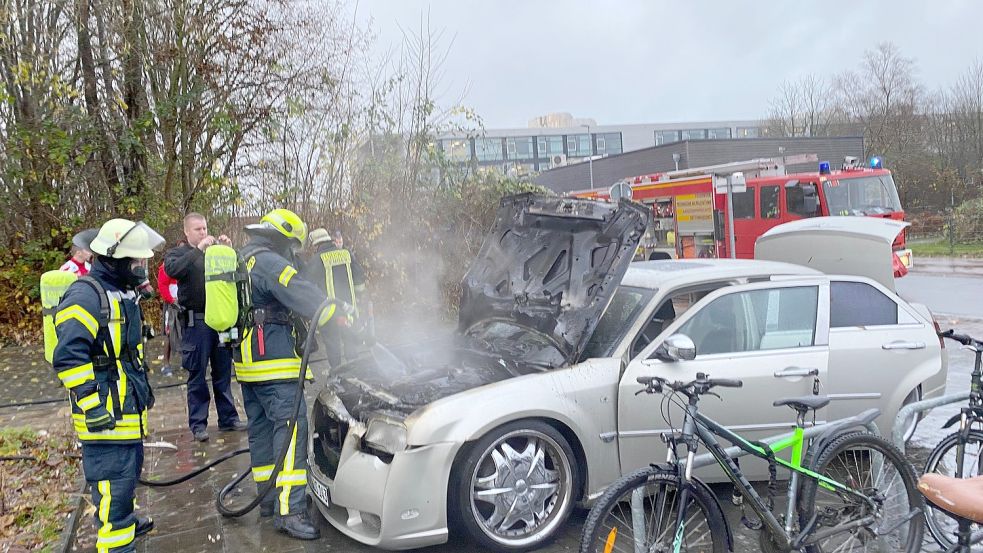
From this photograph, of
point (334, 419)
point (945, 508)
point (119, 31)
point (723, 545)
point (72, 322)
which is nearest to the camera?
point (945, 508)

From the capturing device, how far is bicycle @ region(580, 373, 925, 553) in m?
3.19

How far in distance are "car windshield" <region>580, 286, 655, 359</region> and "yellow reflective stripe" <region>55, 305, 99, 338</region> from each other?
269 centimetres

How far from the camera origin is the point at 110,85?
12195mm

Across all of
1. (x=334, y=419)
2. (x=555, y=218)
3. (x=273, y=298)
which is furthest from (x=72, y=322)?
(x=555, y=218)

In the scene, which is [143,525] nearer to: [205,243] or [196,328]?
[196,328]

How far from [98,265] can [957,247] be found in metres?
27.1

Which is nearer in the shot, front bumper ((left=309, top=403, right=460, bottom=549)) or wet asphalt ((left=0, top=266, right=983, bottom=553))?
front bumper ((left=309, top=403, right=460, bottom=549))

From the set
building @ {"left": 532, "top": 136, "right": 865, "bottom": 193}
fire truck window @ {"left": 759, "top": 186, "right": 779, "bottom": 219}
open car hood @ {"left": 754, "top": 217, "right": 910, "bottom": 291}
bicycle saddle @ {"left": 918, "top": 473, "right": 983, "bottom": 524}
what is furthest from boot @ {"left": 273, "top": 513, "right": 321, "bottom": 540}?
building @ {"left": 532, "top": 136, "right": 865, "bottom": 193}

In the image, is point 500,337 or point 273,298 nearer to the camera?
point 273,298

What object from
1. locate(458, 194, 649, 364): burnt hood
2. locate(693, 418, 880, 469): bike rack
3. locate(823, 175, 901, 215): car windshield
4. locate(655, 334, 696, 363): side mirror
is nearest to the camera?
locate(693, 418, 880, 469): bike rack

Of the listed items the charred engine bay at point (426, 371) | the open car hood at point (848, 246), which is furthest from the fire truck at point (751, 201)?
the charred engine bay at point (426, 371)

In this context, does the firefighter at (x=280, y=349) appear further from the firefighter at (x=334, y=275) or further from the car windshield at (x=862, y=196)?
the car windshield at (x=862, y=196)

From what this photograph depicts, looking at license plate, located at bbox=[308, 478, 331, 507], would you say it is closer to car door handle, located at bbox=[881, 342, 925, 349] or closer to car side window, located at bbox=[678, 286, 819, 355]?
car side window, located at bbox=[678, 286, 819, 355]

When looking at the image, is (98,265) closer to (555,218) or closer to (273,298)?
(273,298)
